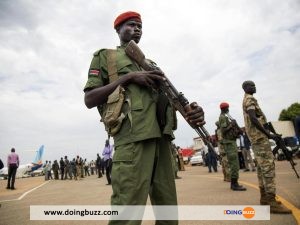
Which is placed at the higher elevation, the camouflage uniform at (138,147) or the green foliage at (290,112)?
the green foliage at (290,112)

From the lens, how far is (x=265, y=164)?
449 centimetres

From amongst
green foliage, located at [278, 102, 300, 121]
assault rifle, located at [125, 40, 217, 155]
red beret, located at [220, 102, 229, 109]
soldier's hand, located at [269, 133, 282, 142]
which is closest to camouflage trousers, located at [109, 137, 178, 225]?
assault rifle, located at [125, 40, 217, 155]

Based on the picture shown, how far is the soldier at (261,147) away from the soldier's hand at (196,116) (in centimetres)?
283

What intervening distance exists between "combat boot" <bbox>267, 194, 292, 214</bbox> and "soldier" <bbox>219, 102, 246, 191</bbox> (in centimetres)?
245

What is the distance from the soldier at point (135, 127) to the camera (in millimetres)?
1925

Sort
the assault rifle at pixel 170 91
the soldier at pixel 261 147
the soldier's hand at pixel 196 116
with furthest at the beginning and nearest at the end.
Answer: the soldier at pixel 261 147 → the assault rifle at pixel 170 91 → the soldier's hand at pixel 196 116

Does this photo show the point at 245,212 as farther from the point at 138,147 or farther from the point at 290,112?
the point at 290,112

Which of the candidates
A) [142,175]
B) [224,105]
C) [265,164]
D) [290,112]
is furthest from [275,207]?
[290,112]

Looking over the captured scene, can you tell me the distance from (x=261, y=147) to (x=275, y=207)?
939 mm

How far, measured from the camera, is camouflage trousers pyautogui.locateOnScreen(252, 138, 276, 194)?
4395 mm

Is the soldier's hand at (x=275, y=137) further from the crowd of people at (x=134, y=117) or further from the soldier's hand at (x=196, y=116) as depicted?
the soldier's hand at (x=196, y=116)

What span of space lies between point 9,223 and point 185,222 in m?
3.00

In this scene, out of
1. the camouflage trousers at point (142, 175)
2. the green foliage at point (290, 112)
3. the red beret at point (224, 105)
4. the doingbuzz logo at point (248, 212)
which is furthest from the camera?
the green foliage at point (290, 112)

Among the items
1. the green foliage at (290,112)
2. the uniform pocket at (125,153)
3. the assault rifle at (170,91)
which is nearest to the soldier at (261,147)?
the assault rifle at (170,91)
